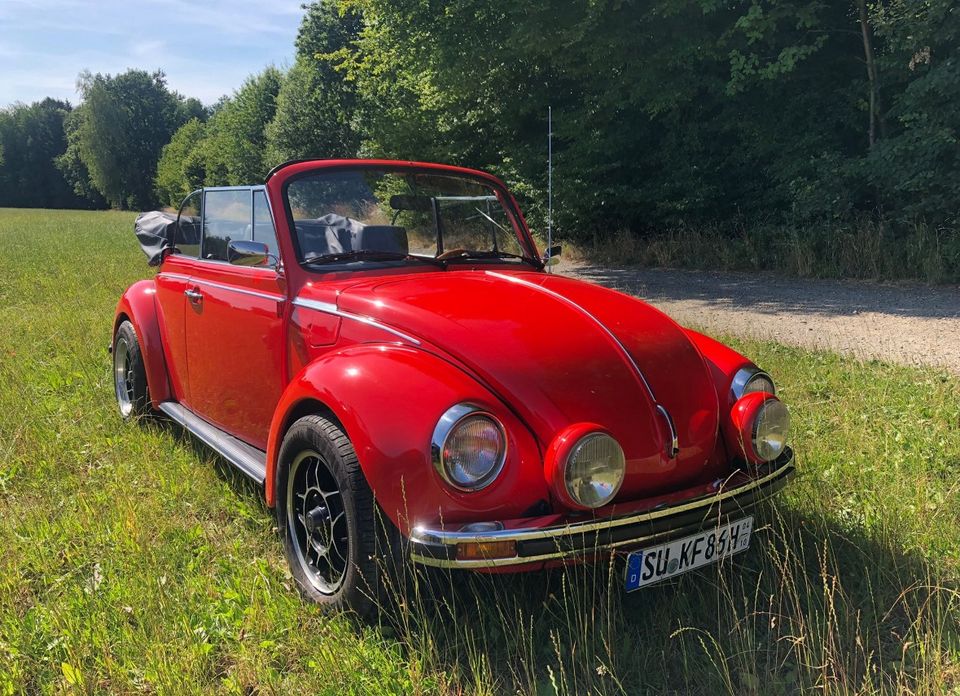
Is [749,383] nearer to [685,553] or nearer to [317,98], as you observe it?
[685,553]

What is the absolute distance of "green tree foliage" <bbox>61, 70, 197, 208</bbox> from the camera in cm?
7119

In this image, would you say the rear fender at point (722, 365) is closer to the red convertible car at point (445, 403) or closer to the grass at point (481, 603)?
the red convertible car at point (445, 403)

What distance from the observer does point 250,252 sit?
3.37 metres

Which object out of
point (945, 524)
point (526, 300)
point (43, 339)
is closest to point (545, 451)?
point (526, 300)

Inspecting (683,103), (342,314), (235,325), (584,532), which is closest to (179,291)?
(235,325)

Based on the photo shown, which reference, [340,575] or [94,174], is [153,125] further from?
[340,575]

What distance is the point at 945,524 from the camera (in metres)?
3.04

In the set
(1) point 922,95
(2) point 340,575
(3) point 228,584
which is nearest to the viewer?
(2) point 340,575

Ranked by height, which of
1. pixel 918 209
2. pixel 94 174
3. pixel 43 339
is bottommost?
pixel 43 339

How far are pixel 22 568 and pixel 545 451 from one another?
2.50 metres

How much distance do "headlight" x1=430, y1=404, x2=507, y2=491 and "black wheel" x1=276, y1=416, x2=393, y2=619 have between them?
1.03 feet

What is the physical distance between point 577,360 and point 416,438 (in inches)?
27.4

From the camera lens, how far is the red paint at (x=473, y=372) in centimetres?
218

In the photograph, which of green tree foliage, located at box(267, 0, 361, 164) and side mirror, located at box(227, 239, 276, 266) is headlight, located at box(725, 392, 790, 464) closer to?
side mirror, located at box(227, 239, 276, 266)
